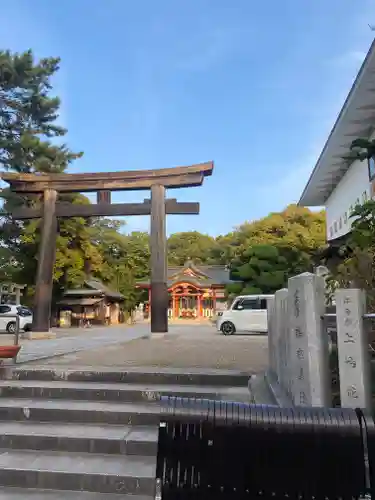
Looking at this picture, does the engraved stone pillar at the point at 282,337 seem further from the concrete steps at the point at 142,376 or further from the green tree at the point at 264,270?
the green tree at the point at 264,270

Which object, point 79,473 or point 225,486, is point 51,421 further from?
point 225,486

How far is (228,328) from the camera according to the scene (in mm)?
17453

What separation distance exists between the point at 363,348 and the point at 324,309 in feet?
1.74

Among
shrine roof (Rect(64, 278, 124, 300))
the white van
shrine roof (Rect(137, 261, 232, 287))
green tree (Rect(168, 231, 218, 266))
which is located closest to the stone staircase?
the white van

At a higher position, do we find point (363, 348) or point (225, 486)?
point (363, 348)

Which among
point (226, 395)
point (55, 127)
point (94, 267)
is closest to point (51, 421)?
point (226, 395)

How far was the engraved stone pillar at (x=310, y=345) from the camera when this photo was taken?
2883 millimetres

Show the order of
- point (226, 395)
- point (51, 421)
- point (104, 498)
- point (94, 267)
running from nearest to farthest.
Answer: point (104, 498) → point (51, 421) → point (226, 395) → point (94, 267)

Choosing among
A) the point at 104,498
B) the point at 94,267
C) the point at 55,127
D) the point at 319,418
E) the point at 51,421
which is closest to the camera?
the point at 319,418

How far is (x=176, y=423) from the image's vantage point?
6.89 ft

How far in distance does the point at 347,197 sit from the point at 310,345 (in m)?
13.1

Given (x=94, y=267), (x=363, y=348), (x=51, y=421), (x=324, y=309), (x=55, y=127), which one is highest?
(x=55, y=127)

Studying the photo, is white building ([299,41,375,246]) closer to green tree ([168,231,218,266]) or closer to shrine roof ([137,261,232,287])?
shrine roof ([137,261,232,287])

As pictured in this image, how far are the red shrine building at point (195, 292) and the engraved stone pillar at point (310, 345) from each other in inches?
1307
